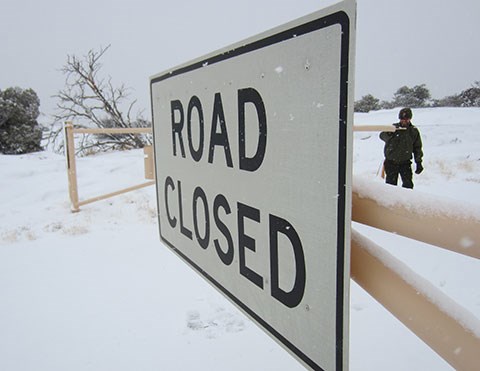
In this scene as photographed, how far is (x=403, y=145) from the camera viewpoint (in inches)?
205

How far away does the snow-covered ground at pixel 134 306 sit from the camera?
1854 millimetres

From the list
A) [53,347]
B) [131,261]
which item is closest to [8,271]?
[131,261]

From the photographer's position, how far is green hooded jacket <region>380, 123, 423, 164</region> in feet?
16.8

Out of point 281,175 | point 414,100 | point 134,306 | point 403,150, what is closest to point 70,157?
point 134,306

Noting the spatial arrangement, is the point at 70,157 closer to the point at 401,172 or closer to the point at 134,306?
the point at 134,306

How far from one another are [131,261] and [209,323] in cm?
134

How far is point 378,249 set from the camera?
63cm

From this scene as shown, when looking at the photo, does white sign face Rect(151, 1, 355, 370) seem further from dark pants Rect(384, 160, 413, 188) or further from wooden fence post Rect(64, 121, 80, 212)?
dark pants Rect(384, 160, 413, 188)

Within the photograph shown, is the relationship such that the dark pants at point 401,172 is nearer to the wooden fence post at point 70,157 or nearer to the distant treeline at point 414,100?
the wooden fence post at point 70,157

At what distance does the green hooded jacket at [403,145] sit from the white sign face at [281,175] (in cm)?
496

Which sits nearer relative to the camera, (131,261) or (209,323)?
(209,323)

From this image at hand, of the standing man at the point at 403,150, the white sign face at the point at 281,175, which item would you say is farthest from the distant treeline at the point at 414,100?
the white sign face at the point at 281,175

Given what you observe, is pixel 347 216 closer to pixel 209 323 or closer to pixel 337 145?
pixel 337 145

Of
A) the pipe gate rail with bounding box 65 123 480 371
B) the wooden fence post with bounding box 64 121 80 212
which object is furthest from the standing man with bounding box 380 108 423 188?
the pipe gate rail with bounding box 65 123 480 371
